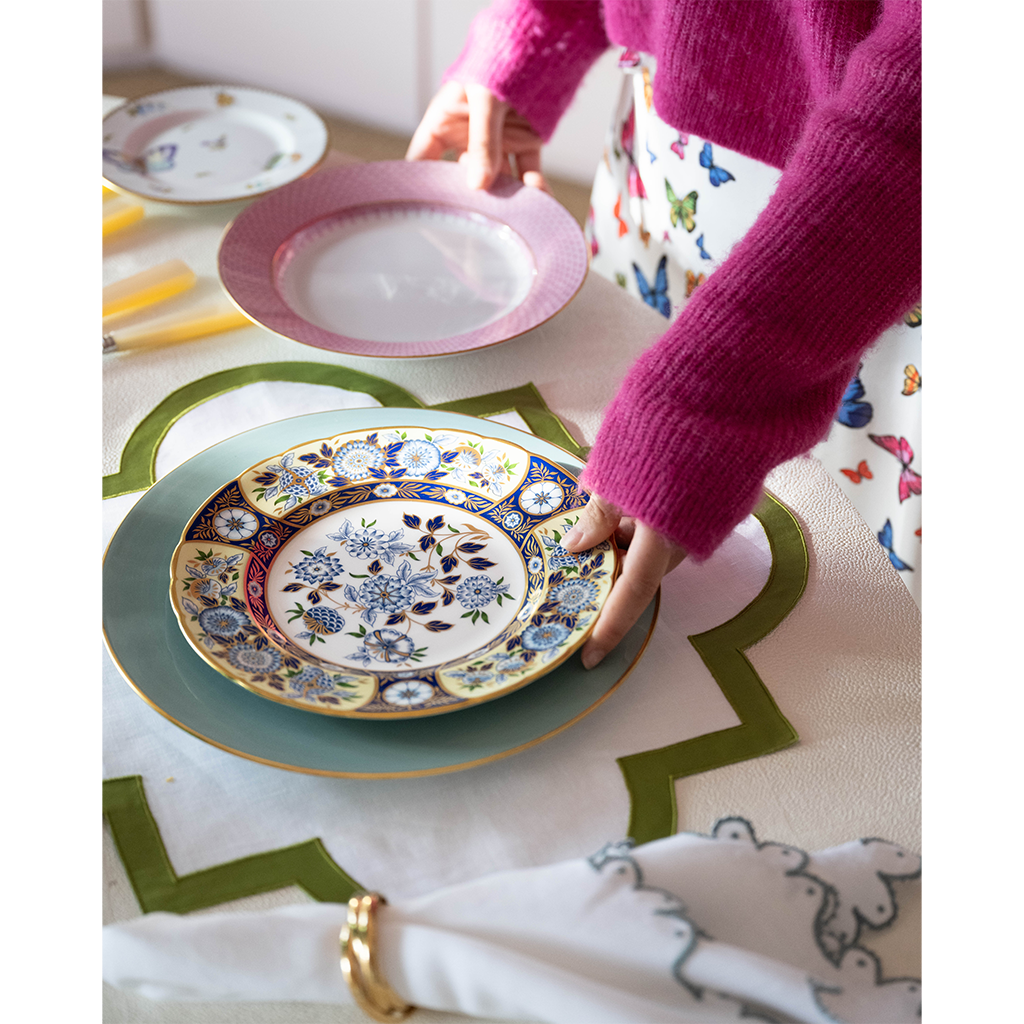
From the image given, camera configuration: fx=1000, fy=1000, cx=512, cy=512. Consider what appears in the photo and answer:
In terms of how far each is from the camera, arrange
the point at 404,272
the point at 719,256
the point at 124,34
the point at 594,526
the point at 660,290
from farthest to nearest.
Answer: the point at 124,34, the point at 660,290, the point at 719,256, the point at 404,272, the point at 594,526

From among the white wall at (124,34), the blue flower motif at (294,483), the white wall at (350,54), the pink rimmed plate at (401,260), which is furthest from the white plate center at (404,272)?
the white wall at (124,34)

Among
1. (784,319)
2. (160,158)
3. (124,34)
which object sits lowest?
(124,34)

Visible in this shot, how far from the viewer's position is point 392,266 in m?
1.03

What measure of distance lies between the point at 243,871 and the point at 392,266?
2.17 feet

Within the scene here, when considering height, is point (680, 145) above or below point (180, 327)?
above

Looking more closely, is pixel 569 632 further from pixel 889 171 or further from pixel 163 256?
pixel 163 256

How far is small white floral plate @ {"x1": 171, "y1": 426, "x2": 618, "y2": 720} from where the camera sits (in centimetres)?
61

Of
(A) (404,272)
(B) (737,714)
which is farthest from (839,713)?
(A) (404,272)

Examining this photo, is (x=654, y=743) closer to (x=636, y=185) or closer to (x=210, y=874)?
(x=210, y=874)

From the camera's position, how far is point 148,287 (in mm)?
979

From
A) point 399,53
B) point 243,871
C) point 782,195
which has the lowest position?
point 399,53

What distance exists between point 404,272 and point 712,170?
36 centimetres

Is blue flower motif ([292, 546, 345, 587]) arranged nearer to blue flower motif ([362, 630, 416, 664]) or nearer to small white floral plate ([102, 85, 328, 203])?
blue flower motif ([362, 630, 416, 664])

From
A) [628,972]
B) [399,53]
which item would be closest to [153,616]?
[628,972]
